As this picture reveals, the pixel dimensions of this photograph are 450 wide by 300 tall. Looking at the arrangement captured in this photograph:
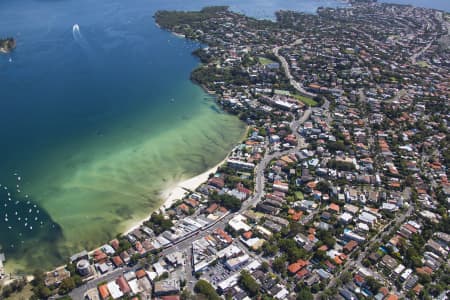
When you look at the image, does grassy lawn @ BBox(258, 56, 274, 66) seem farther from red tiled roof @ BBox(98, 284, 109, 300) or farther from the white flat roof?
red tiled roof @ BBox(98, 284, 109, 300)

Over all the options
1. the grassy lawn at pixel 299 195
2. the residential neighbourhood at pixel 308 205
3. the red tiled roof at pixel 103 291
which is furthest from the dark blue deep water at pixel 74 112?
the grassy lawn at pixel 299 195

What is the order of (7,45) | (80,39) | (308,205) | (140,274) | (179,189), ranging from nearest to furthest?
(140,274)
(308,205)
(179,189)
(7,45)
(80,39)

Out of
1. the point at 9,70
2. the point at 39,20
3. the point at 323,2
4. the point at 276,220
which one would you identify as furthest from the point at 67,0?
the point at 276,220

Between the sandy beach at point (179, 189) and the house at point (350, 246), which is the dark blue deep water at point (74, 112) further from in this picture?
the house at point (350, 246)

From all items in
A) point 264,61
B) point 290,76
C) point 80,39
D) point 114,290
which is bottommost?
point 114,290

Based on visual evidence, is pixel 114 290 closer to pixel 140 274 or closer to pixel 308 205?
pixel 140 274

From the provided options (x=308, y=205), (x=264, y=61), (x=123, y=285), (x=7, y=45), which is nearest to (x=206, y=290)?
(x=123, y=285)
